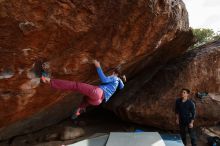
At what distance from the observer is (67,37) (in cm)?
662

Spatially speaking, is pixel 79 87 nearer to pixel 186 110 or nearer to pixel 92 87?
pixel 92 87

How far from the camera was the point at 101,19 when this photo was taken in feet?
21.9

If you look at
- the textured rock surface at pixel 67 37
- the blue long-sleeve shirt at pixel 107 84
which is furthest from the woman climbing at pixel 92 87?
the textured rock surface at pixel 67 37

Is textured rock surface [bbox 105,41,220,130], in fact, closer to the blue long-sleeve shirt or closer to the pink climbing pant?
the blue long-sleeve shirt

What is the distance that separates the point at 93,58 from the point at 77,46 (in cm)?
79

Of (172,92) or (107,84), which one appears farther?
(172,92)

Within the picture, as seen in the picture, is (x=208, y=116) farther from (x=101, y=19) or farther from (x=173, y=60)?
(x=101, y=19)

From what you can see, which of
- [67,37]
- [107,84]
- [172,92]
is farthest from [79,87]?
[172,92]

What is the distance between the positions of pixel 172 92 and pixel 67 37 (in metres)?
6.18

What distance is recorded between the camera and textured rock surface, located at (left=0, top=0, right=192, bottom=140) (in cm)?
593

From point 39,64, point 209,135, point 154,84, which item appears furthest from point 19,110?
point 209,135

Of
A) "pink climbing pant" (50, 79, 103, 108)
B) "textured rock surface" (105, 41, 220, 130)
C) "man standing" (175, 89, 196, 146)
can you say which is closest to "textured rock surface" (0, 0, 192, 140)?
"pink climbing pant" (50, 79, 103, 108)

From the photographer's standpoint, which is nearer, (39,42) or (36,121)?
(39,42)

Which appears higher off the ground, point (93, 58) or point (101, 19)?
point (101, 19)
